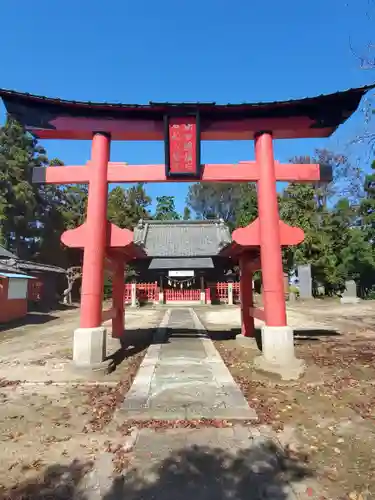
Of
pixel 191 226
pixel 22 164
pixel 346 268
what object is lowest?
pixel 346 268

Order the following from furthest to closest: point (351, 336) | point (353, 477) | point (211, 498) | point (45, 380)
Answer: point (351, 336)
point (45, 380)
point (353, 477)
point (211, 498)

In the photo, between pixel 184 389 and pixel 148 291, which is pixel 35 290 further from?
pixel 184 389

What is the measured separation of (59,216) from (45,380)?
30.4 metres

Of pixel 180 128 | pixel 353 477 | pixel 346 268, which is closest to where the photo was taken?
pixel 353 477

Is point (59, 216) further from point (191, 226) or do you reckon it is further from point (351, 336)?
point (351, 336)

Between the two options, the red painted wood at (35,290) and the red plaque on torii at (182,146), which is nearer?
the red plaque on torii at (182,146)

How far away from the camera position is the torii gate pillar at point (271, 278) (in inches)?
273

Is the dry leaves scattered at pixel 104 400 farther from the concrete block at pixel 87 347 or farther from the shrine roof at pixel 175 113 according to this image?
the shrine roof at pixel 175 113

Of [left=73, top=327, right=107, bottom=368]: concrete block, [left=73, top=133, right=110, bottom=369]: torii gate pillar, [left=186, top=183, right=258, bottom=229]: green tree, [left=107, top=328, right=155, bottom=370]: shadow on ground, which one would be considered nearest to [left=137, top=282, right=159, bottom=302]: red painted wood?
[left=107, top=328, right=155, bottom=370]: shadow on ground

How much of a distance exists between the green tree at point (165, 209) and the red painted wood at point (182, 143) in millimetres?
51137

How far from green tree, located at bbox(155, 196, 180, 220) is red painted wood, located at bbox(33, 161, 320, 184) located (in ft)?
168

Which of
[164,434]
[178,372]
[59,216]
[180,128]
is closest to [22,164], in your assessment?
[59,216]

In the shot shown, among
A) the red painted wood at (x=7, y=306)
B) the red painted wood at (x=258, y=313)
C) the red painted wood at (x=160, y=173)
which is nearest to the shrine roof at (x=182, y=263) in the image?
the red painted wood at (x=7, y=306)

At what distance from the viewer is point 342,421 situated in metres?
4.56
